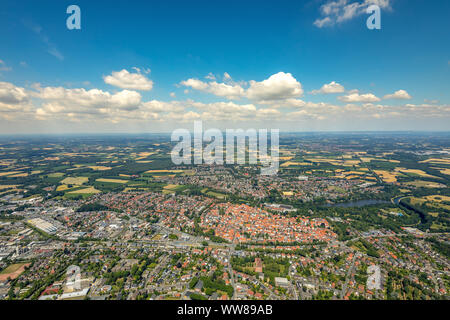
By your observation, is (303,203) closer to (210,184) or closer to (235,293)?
(210,184)

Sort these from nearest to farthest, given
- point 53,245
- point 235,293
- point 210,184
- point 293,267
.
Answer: point 235,293 < point 293,267 < point 53,245 < point 210,184

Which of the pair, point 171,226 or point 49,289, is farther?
point 171,226

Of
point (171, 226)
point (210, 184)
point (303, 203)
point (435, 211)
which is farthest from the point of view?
point (210, 184)
